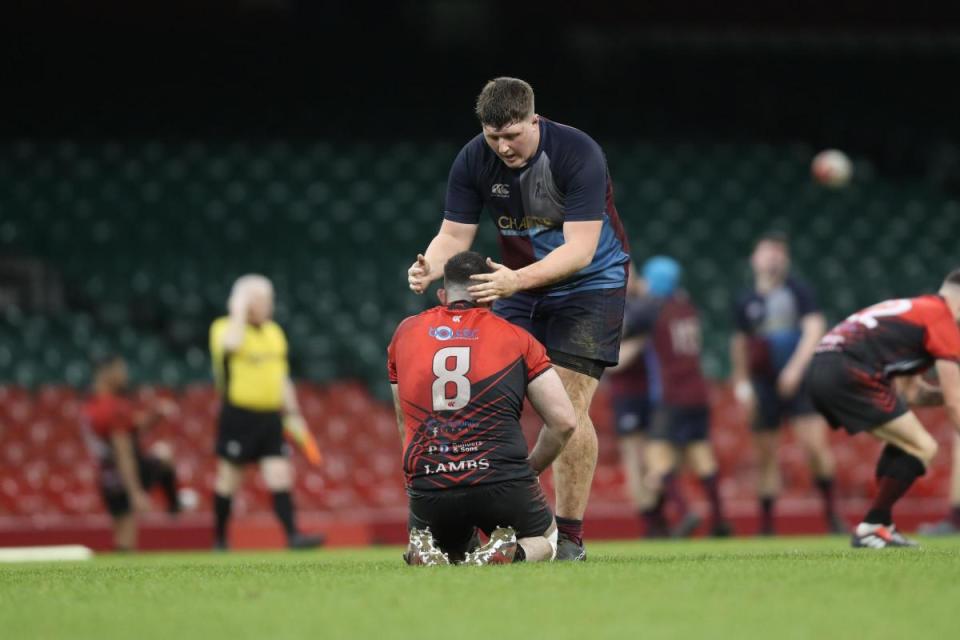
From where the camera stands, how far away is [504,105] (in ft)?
22.9

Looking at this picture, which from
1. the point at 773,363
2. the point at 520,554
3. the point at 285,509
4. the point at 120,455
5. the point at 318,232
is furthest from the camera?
the point at 318,232

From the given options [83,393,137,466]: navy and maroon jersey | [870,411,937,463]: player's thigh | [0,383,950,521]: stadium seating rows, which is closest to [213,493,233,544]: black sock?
[83,393,137,466]: navy and maroon jersey

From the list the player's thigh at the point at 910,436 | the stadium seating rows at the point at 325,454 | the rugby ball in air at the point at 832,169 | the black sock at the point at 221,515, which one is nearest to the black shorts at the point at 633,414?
the stadium seating rows at the point at 325,454

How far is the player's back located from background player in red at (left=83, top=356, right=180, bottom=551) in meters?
4.52

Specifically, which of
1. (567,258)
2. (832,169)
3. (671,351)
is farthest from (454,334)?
(832,169)

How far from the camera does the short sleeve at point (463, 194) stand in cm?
754

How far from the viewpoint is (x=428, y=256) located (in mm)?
7574

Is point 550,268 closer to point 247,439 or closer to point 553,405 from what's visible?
point 553,405

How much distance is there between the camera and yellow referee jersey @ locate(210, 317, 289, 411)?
503 inches

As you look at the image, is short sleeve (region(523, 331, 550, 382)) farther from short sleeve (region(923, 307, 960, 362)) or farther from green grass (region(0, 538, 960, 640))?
short sleeve (region(923, 307, 960, 362))

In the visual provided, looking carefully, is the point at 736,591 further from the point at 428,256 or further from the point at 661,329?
the point at 661,329

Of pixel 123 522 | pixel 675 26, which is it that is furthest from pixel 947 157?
pixel 123 522

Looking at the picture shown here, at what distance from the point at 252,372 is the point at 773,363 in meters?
4.60

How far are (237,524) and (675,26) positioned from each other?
589 inches
